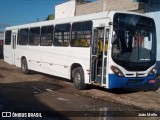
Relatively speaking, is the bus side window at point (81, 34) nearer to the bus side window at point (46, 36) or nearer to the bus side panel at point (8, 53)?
the bus side window at point (46, 36)

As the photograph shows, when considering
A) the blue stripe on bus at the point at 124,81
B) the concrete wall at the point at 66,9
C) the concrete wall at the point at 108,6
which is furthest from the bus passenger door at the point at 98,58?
the concrete wall at the point at 66,9

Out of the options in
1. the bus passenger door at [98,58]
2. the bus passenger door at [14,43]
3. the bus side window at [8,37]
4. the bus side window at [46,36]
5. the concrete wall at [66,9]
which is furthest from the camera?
the concrete wall at [66,9]

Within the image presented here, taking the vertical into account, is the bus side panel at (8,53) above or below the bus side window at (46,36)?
below

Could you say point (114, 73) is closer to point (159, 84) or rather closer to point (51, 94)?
point (51, 94)

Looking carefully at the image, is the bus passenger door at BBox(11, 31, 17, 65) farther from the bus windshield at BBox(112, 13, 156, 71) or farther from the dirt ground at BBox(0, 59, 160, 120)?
the bus windshield at BBox(112, 13, 156, 71)

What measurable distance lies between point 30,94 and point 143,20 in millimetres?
4924

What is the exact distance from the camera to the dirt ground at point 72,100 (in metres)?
8.79

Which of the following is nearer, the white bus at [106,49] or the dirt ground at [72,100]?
the dirt ground at [72,100]

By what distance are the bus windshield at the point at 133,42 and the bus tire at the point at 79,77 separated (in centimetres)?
205

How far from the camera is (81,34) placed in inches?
497

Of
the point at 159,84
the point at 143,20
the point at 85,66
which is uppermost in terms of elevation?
the point at 143,20

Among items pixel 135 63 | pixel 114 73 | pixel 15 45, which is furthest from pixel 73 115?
pixel 15 45

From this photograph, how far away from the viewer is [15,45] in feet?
63.7

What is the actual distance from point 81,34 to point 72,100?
10.3 feet
